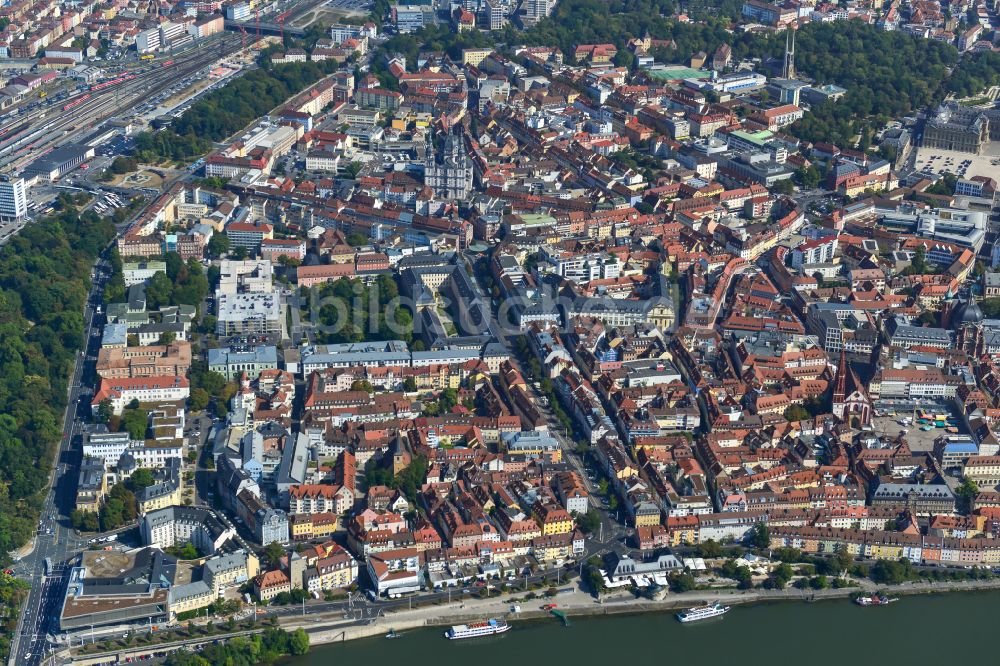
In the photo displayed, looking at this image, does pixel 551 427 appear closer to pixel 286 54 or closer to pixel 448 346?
pixel 448 346

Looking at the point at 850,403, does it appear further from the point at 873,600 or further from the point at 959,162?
the point at 959,162

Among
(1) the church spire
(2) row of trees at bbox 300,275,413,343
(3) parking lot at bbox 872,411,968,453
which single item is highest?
(1) the church spire

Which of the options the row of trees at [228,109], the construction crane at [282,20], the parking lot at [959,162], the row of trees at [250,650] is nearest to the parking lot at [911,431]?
the row of trees at [250,650]

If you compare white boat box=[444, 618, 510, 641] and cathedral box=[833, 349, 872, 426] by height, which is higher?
cathedral box=[833, 349, 872, 426]

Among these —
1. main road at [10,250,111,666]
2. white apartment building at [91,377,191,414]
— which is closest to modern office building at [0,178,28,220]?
main road at [10,250,111,666]

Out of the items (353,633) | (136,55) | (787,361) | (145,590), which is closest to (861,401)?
(787,361)

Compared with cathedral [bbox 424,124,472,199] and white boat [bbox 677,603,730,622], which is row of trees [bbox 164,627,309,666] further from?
cathedral [bbox 424,124,472,199]

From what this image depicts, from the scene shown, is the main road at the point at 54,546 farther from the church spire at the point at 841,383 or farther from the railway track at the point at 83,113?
Result: the railway track at the point at 83,113
